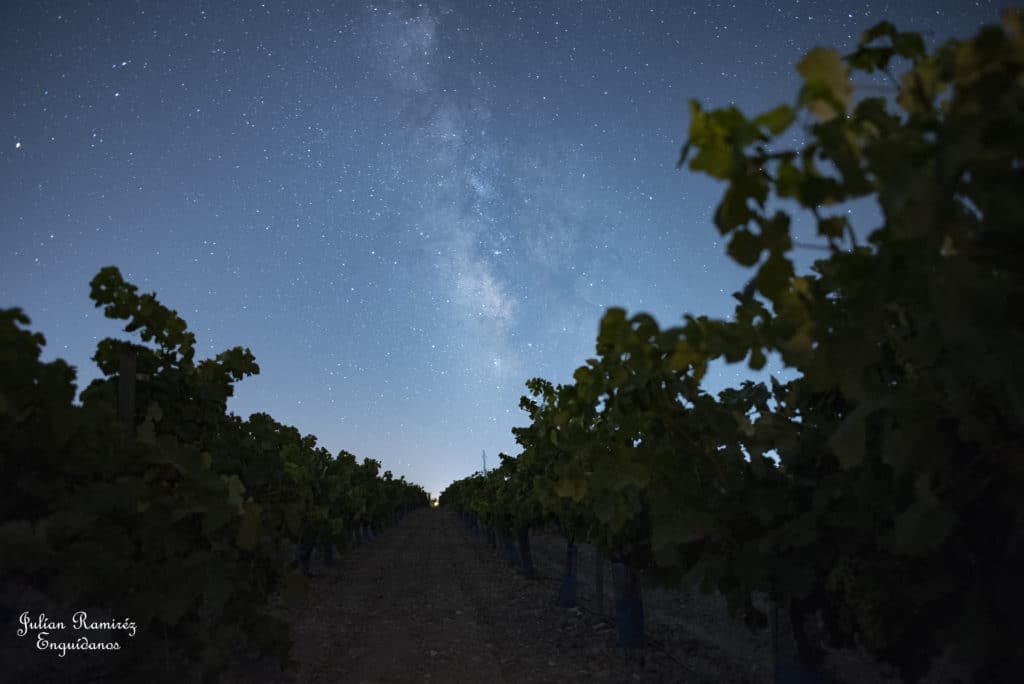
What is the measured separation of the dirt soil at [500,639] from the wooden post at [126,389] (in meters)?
2.43

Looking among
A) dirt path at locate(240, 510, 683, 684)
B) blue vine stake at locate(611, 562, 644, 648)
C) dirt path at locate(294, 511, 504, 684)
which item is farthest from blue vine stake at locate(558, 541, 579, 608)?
blue vine stake at locate(611, 562, 644, 648)

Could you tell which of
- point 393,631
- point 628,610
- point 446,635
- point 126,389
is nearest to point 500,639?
point 446,635

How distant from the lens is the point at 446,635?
11.3 metres

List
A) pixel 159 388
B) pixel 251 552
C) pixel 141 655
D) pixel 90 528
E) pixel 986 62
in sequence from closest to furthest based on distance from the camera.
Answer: pixel 986 62, pixel 90 528, pixel 141 655, pixel 251 552, pixel 159 388

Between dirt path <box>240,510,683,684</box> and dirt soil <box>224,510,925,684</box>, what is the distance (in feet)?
0.06

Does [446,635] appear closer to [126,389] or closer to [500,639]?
[500,639]

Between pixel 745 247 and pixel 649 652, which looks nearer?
pixel 745 247

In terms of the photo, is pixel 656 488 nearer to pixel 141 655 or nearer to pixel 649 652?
pixel 141 655

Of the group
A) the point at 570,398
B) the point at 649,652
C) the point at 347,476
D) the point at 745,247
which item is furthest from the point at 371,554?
the point at 745,247

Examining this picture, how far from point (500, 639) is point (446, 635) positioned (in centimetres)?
92

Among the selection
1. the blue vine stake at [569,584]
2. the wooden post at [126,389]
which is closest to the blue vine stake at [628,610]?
the blue vine stake at [569,584]

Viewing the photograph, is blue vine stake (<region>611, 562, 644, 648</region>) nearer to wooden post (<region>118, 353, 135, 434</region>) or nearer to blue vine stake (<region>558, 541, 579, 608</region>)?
blue vine stake (<region>558, 541, 579, 608</region>)

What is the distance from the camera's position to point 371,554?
92.5ft

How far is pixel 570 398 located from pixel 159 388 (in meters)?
4.00
